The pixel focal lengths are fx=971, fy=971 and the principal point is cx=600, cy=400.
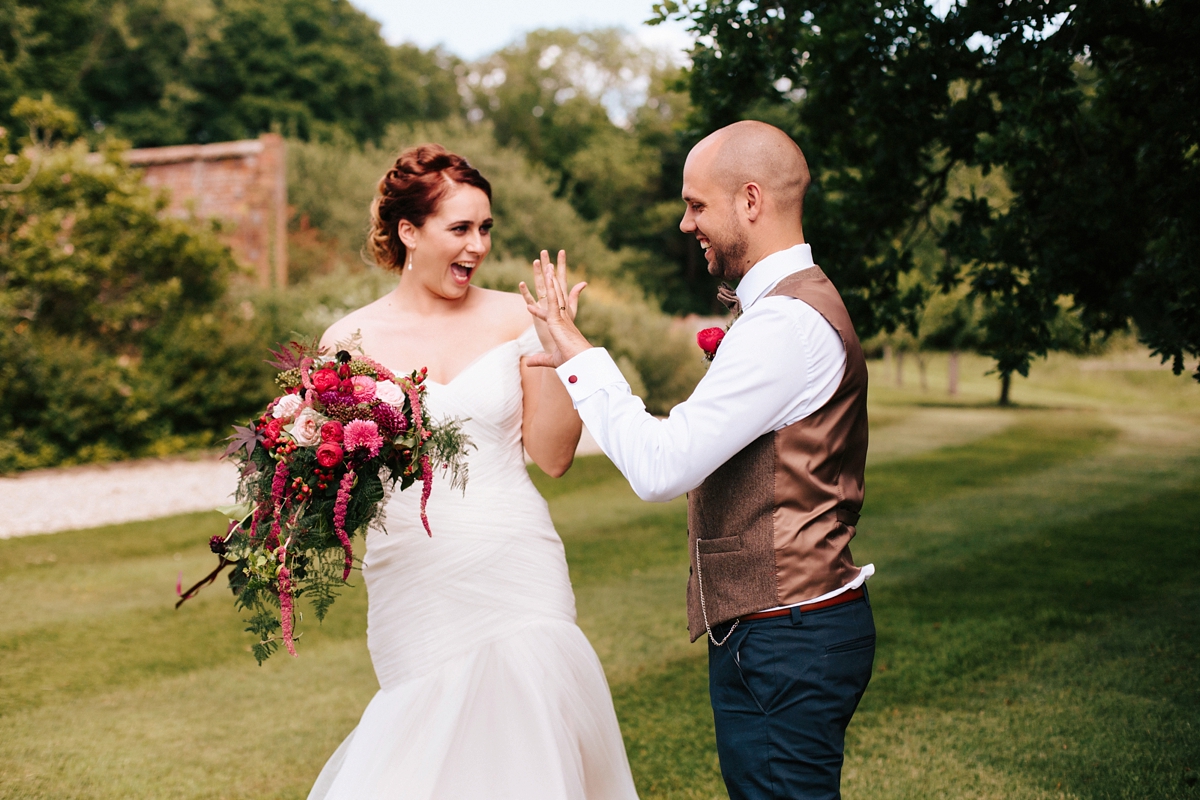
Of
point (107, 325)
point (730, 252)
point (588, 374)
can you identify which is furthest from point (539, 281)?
point (107, 325)

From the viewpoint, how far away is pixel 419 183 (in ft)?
12.2

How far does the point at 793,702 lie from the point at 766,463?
1.90 feet

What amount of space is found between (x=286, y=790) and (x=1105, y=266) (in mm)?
6031

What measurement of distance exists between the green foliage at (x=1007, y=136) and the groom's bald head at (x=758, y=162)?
341 cm

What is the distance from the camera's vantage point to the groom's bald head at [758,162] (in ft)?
7.79

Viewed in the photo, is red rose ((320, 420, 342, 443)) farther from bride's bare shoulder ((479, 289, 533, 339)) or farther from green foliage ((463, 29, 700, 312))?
green foliage ((463, 29, 700, 312))

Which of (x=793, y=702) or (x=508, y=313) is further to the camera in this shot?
(x=508, y=313)

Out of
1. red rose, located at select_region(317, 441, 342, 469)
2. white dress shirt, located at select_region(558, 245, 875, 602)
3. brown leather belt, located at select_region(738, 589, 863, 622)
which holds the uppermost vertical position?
white dress shirt, located at select_region(558, 245, 875, 602)

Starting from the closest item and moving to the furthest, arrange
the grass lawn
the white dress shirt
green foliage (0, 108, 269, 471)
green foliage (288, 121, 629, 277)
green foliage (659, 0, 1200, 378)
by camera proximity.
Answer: the white dress shirt → the grass lawn → green foliage (659, 0, 1200, 378) → green foliage (0, 108, 269, 471) → green foliage (288, 121, 629, 277)

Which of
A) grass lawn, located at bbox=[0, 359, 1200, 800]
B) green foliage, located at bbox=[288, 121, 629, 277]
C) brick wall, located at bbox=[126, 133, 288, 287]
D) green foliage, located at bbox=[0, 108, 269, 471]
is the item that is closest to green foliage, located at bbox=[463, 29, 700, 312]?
green foliage, located at bbox=[288, 121, 629, 277]

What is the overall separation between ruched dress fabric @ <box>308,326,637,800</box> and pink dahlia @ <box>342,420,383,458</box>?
62cm

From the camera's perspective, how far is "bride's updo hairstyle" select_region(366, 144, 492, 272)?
3.71m

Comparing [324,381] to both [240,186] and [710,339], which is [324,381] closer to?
[710,339]

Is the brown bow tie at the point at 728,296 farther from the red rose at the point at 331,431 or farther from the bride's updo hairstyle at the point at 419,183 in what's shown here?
the bride's updo hairstyle at the point at 419,183
